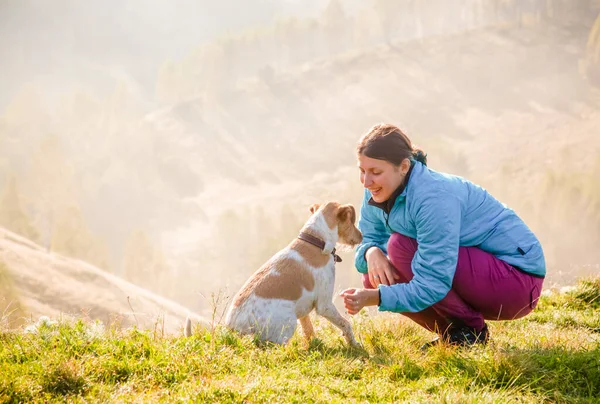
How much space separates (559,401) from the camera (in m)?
3.71

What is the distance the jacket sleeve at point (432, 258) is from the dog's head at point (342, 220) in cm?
198

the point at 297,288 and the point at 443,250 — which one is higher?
the point at 443,250

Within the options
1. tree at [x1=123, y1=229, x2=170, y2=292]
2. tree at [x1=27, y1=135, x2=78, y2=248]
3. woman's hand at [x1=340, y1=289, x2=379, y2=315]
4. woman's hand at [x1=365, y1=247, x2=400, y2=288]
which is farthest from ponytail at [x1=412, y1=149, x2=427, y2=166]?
tree at [x1=27, y1=135, x2=78, y2=248]

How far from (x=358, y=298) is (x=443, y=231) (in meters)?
0.95

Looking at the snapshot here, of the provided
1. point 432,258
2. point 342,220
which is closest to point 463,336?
point 432,258

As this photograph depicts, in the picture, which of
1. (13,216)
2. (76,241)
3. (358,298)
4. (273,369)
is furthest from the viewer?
(76,241)

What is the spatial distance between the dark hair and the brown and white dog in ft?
5.62

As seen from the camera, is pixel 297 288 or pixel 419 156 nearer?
pixel 419 156

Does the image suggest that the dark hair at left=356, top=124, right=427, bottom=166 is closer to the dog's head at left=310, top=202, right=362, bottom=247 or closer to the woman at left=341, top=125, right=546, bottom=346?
the woman at left=341, top=125, right=546, bottom=346

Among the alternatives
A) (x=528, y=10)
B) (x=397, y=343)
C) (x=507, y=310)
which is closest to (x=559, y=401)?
(x=507, y=310)

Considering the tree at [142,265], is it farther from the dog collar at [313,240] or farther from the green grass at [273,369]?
the green grass at [273,369]

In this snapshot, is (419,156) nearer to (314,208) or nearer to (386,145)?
(386,145)

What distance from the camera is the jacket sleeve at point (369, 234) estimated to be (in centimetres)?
567

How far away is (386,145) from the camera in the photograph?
468 centimetres
